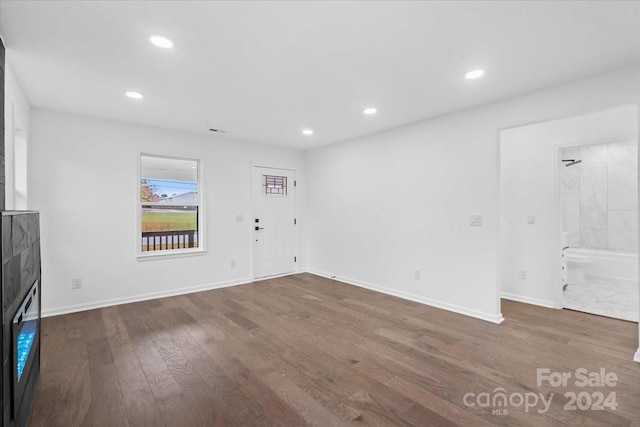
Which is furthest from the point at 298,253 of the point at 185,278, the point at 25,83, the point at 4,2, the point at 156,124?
the point at 4,2

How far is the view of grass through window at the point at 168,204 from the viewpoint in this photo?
4.58m

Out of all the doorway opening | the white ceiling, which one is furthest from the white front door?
the doorway opening

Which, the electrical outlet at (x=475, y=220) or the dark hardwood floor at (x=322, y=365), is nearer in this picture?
the dark hardwood floor at (x=322, y=365)

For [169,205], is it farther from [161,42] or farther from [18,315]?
[18,315]

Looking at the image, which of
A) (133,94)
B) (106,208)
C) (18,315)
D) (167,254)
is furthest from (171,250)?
(18,315)

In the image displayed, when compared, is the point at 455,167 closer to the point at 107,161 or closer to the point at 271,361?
the point at 271,361

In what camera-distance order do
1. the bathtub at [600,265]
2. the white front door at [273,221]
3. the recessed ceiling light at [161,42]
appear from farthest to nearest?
the white front door at [273,221] < the bathtub at [600,265] < the recessed ceiling light at [161,42]

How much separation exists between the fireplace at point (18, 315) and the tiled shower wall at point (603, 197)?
6.82 meters

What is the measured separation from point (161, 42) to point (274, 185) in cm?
370

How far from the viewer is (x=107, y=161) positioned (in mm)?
4066

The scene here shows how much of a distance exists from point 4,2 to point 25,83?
4.92ft

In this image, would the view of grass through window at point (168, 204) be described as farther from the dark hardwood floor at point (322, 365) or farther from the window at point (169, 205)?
the dark hardwood floor at point (322, 365)

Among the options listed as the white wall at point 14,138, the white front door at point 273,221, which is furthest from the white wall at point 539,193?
the white wall at point 14,138

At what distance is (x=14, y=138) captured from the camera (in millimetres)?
2957
